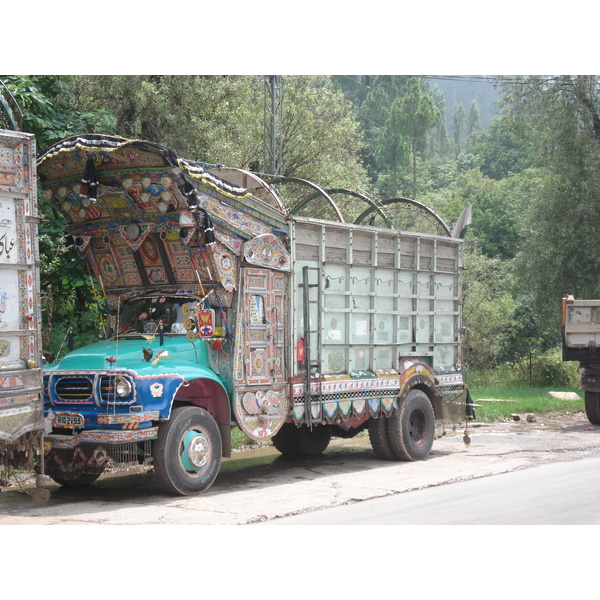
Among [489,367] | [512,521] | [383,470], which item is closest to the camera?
[512,521]

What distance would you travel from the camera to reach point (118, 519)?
8.14m

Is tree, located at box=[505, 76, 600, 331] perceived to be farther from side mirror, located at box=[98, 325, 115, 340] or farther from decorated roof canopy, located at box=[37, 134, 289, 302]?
side mirror, located at box=[98, 325, 115, 340]

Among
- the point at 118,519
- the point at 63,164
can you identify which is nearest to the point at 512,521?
the point at 118,519

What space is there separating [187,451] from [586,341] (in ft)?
37.1

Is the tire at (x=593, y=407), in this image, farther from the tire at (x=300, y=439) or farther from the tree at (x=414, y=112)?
the tree at (x=414, y=112)

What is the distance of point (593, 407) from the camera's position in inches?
712

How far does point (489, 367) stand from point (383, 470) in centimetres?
2410

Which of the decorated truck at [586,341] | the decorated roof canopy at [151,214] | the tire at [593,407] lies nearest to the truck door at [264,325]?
the decorated roof canopy at [151,214]

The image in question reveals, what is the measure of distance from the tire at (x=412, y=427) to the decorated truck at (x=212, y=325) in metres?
0.03

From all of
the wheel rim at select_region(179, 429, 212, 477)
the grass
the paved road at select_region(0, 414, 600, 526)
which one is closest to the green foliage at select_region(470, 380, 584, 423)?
the grass

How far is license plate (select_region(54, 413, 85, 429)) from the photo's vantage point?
9172mm

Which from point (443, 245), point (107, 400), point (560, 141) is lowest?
point (107, 400)

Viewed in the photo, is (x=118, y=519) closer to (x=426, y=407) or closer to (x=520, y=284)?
(x=426, y=407)

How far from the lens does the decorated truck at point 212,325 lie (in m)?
9.27
